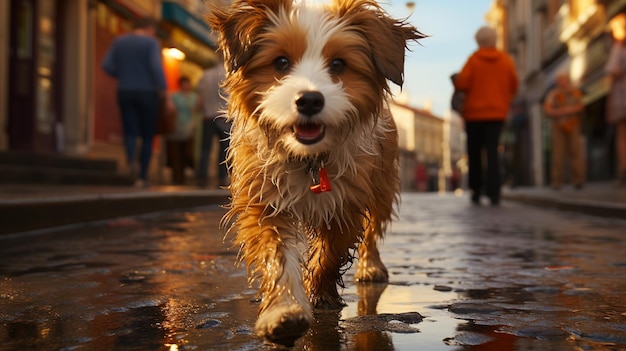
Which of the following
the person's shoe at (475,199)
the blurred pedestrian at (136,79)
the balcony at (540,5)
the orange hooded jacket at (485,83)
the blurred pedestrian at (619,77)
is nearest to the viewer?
the orange hooded jacket at (485,83)

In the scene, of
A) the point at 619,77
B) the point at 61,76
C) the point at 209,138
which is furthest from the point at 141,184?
the point at 619,77

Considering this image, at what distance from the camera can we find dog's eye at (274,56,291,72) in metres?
3.16

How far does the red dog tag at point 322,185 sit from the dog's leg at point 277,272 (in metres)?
0.15

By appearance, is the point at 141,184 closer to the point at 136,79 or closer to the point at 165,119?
the point at 136,79

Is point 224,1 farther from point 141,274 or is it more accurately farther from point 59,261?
point 59,261

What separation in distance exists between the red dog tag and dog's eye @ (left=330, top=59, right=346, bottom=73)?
1.19ft

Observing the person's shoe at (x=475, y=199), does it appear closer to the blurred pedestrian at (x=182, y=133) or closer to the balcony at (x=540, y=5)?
the blurred pedestrian at (x=182, y=133)

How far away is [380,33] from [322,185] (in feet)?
1.99

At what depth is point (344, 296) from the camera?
12.6 ft

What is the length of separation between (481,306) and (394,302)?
353mm

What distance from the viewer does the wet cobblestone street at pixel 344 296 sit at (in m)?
2.84

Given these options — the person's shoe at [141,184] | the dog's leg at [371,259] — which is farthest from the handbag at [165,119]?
the dog's leg at [371,259]

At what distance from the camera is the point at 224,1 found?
359 cm

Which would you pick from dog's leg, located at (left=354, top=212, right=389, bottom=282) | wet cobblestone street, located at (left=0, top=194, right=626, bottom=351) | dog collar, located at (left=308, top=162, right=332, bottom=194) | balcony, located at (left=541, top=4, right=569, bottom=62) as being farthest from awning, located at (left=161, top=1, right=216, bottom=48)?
dog collar, located at (left=308, top=162, right=332, bottom=194)
